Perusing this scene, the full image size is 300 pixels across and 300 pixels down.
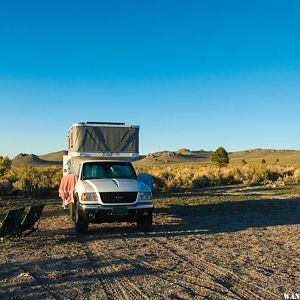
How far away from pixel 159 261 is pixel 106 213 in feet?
11.5

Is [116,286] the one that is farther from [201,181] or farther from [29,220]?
[201,181]

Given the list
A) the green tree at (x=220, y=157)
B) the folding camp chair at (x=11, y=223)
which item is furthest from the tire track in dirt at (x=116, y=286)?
the green tree at (x=220, y=157)

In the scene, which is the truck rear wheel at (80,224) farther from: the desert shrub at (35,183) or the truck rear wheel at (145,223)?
the desert shrub at (35,183)

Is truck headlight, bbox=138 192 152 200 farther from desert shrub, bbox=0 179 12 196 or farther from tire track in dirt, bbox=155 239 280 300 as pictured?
desert shrub, bbox=0 179 12 196

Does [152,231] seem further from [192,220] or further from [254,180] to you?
[254,180]

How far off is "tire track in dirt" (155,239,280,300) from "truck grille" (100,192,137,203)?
2764 millimetres

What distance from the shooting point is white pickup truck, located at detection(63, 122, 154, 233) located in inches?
470

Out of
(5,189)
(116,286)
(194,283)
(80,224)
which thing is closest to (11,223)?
(80,224)

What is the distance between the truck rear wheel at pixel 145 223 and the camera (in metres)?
12.4

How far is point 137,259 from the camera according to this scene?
883cm

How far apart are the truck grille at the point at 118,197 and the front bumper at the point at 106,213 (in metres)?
0.14

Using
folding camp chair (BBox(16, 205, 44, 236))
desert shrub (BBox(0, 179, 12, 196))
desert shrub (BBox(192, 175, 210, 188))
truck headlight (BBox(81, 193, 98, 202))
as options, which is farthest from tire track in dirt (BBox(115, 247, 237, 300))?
desert shrub (BBox(192, 175, 210, 188))

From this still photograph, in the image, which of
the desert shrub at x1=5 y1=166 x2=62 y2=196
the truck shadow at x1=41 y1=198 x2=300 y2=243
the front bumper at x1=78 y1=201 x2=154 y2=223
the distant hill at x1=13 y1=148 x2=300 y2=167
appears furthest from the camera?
the distant hill at x1=13 y1=148 x2=300 y2=167

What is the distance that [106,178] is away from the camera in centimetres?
1338
